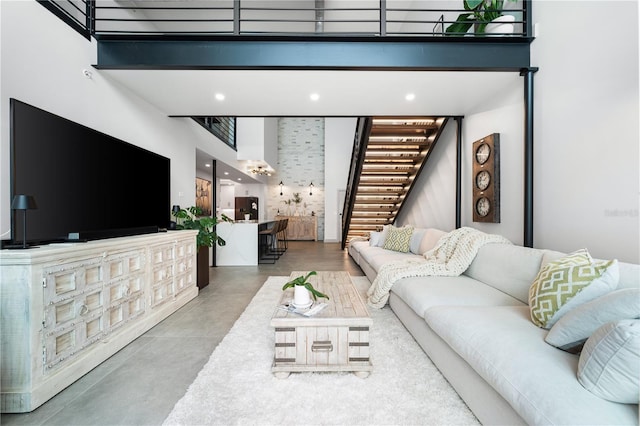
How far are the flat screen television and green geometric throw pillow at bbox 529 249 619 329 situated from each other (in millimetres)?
3101

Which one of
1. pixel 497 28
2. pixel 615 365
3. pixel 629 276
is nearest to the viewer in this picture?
pixel 615 365

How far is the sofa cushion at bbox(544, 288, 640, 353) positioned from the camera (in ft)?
3.73

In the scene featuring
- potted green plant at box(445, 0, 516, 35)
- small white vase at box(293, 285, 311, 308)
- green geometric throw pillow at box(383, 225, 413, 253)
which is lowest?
small white vase at box(293, 285, 311, 308)

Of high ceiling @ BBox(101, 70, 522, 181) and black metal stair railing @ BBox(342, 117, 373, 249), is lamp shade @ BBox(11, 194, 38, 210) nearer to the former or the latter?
high ceiling @ BBox(101, 70, 522, 181)

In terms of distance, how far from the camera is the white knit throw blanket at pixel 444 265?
9.61ft

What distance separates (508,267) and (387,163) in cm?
359

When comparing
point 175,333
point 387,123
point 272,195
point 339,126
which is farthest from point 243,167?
point 175,333

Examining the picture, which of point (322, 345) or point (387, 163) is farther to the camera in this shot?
point (387, 163)

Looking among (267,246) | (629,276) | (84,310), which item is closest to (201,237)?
(84,310)

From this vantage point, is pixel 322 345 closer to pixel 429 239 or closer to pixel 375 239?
pixel 429 239

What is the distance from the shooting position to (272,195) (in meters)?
11.5

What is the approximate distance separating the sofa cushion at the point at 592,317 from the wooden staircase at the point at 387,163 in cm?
357

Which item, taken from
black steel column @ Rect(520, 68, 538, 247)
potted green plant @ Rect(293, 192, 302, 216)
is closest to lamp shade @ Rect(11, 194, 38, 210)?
black steel column @ Rect(520, 68, 538, 247)

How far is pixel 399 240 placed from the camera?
15.6 feet
